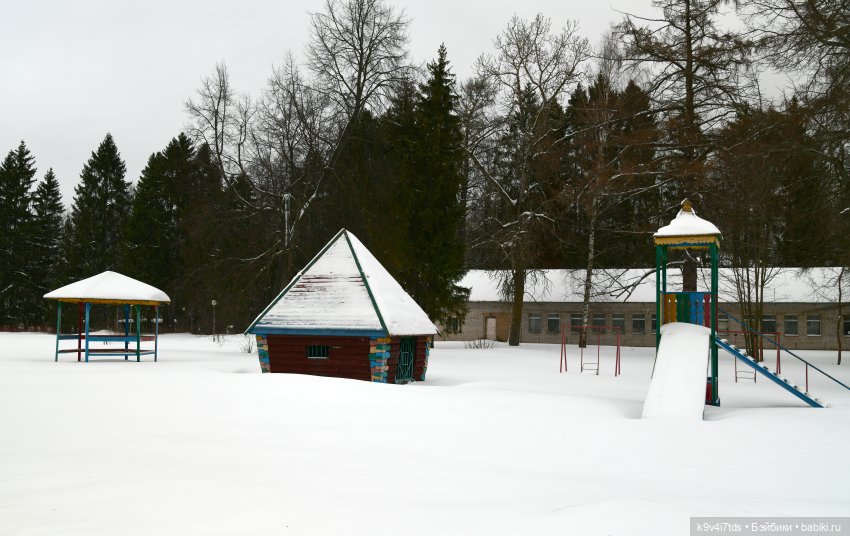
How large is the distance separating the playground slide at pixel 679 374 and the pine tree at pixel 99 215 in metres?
48.8

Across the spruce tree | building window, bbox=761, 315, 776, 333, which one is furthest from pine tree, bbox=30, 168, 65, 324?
building window, bbox=761, 315, 776, 333

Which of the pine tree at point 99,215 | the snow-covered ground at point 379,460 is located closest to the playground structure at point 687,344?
the snow-covered ground at point 379,460

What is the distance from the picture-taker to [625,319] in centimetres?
4572

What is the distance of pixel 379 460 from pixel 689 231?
36.8 ft

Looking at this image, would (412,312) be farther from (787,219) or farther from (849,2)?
(787,219)

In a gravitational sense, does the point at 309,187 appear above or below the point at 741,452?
above

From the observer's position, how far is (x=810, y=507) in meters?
7.08

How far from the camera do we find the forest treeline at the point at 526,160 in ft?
80.0

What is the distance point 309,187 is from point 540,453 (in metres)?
27.6

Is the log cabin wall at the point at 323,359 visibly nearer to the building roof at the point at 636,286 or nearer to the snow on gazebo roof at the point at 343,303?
the snow on gazebo roof at the point at 343,303

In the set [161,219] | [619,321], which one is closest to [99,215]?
[161,219]

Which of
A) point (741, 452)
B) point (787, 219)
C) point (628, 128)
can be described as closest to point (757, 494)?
point (741, 452)

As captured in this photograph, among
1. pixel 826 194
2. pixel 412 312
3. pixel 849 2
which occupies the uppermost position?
pixel 849 2

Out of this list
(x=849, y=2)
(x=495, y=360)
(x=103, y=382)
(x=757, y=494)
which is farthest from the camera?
(x=495, y=360)
